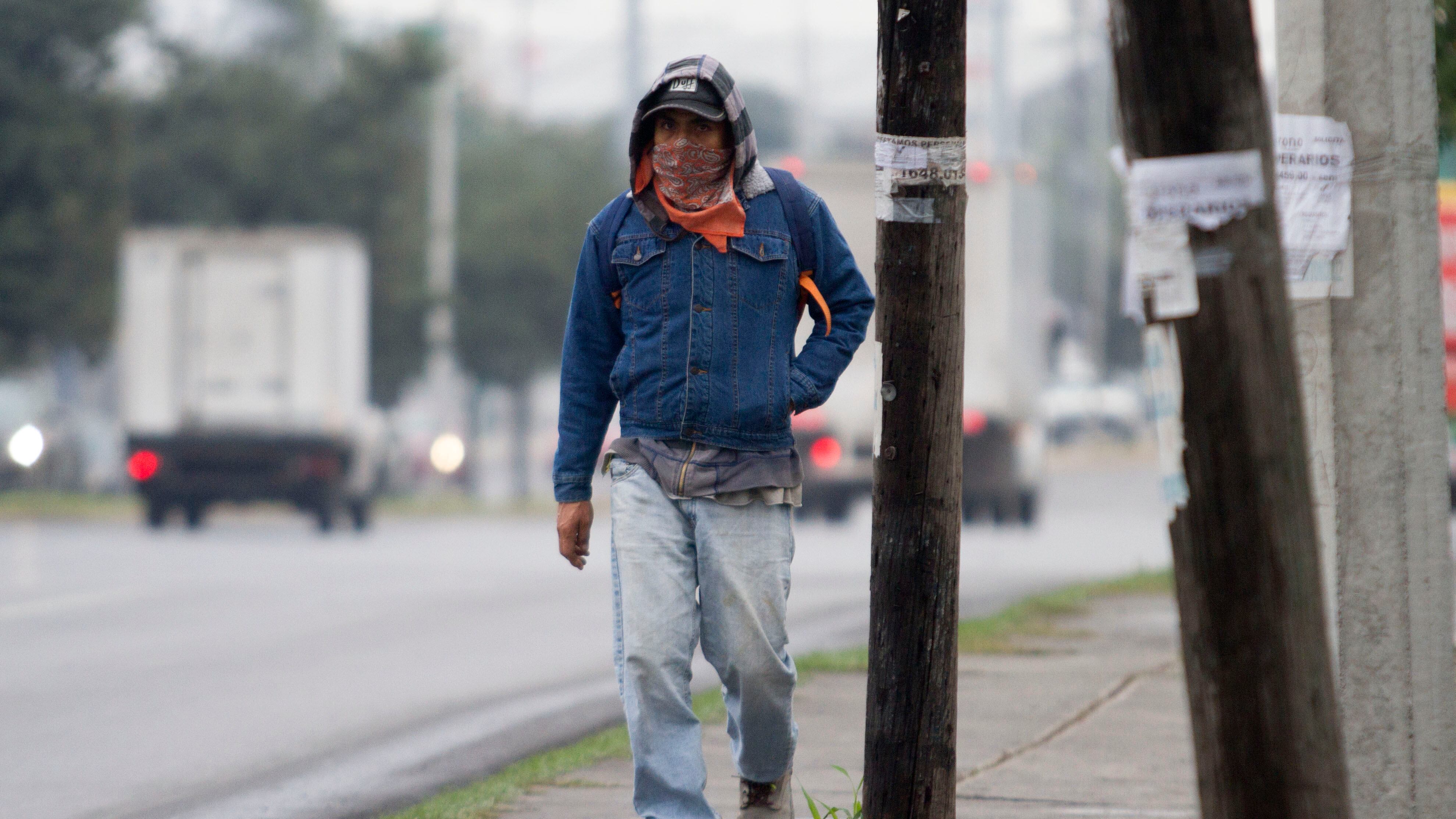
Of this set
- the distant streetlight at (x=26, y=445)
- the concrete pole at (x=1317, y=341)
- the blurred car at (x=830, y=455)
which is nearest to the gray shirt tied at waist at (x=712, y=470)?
the concrete pole at (x=1317, y=341)

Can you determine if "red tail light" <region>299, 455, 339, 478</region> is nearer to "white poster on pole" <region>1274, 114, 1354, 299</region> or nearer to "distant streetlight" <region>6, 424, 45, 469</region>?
"distant streetlight" <region>6, 424, 45, 469</region>

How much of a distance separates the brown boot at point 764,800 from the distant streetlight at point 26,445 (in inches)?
643

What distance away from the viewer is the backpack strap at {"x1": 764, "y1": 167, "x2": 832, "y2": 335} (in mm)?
4523

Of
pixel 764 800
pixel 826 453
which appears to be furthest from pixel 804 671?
pixel 826 453

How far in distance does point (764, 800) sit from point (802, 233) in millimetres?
1308

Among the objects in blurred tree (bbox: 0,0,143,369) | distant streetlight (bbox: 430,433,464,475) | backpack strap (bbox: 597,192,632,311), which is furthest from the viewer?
distant streetlight (bbox: 430,433,464,475)

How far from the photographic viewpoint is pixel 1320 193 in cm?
408

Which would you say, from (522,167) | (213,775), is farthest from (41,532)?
(522,167)

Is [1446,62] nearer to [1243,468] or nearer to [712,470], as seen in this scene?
[712,470]

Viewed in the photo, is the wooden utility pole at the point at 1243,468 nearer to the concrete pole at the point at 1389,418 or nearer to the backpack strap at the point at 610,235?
the concrete pole at the point at 1389,418

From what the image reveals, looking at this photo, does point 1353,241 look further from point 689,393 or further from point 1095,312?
point 1095,312

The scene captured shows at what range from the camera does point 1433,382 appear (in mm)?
4062

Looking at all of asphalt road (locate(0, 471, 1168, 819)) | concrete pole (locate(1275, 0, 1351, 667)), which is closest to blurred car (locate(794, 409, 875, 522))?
asphalt road (locate(0, 471, 1168, 819))

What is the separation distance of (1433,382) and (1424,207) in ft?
1.20
